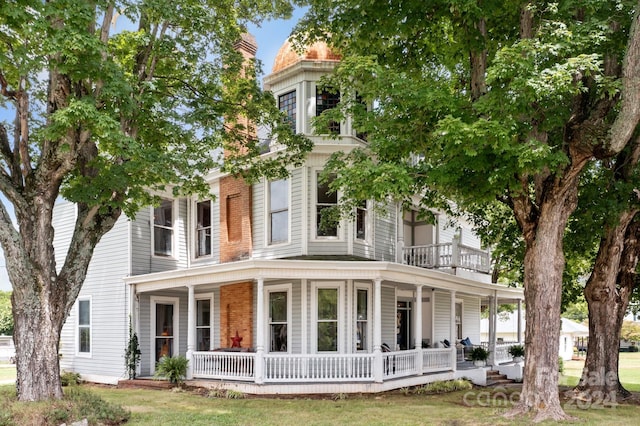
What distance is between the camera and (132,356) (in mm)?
17344

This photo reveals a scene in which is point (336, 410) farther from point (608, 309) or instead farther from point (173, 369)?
point (608, 309)

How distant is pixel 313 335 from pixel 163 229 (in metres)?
6.82

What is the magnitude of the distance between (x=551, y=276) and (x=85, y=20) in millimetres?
9792

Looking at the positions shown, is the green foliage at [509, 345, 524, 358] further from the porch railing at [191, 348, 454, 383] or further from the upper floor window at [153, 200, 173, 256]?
the upper floor window at [153, 200, 173, 256]

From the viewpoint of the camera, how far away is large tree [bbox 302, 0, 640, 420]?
9.82 meters

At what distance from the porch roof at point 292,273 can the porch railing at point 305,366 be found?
6.57ft

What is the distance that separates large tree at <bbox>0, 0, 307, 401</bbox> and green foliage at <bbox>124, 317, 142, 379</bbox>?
246 inches

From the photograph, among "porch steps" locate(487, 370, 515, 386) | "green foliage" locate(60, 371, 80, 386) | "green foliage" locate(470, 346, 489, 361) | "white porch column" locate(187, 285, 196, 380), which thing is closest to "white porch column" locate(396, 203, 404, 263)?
"green foliage" locate(470, 346, 489, 361)

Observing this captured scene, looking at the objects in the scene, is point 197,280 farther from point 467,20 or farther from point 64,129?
point 467,20

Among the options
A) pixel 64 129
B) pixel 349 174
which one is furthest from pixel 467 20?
pixel 64 129

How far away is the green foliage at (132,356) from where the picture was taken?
56.6 feet

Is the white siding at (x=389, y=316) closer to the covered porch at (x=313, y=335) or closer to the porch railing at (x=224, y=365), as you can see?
the covered porch at (x=313, y=335)

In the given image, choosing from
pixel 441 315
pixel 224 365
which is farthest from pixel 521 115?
pixel 441 315

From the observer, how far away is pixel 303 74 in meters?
17.1
